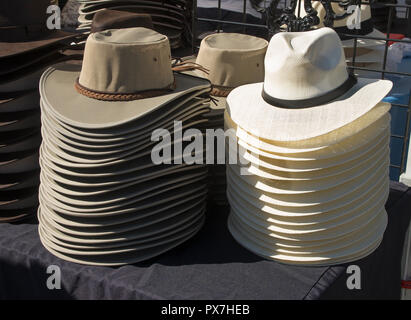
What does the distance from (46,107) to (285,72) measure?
65 centimetres

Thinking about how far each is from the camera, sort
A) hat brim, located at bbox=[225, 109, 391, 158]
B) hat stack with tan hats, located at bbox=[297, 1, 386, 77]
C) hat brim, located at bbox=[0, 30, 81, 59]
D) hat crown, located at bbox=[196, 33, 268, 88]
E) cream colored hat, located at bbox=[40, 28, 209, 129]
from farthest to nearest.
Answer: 1. hat stack with tan hats, located at bbox=[297, 1, 386, 77]
2. hat crown, located at bbox=[196, 33, 268, 88]
3. hat brim, located at bbox=[0, 30, 81, 59]
4. cream colored hat, located at bbox=[40, 28, 209, 129]
5. hat brim, located at bbox=[225, 109, 391, 158]

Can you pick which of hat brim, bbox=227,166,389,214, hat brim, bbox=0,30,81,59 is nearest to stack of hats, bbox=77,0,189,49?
hat brim, bbox=0,30,81,59

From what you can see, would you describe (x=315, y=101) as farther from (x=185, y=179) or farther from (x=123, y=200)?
(x=123, y=200)

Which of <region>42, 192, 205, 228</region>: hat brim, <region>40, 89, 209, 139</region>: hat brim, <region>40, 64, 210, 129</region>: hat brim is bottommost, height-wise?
<region>42, 192, 205, 228</region>: hat brim

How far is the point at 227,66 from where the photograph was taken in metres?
1.76

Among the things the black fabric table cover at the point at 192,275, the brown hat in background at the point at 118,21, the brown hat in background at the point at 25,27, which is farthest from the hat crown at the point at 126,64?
the black fabric table cover at the point at 192,275

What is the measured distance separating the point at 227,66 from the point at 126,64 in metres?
0.42

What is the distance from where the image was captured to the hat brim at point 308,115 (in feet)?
4.34

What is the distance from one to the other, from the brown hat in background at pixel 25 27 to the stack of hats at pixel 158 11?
369mm

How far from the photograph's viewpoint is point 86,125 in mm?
1355

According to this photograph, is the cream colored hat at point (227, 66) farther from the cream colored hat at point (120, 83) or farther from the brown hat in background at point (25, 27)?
the brown hat in background at point (25, 27)

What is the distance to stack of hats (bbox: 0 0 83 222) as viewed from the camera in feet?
5.45

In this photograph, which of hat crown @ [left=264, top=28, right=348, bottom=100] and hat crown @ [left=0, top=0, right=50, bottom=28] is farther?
hat crown @ [left=0, top=0, right=50, bottom=28]

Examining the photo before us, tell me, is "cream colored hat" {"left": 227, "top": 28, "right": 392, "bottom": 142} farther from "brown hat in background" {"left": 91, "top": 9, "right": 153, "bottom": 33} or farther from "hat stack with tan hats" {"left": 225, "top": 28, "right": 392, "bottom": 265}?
"brown hat in background" {"left": 91, "top": 9, "right": 153, "bottom": 33}
